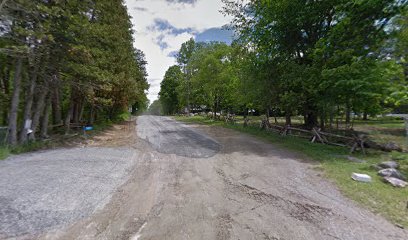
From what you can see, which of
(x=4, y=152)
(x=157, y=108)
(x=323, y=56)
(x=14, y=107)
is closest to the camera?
(x=4, y=152)

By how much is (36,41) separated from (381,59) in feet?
49.1

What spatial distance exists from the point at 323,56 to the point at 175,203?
33.7 feet

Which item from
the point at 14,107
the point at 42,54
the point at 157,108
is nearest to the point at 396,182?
the point at 42,54

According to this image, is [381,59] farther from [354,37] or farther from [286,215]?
[286,215]

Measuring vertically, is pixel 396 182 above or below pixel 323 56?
below

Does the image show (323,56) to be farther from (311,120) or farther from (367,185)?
(367,185)

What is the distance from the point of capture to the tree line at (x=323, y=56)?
8.22m

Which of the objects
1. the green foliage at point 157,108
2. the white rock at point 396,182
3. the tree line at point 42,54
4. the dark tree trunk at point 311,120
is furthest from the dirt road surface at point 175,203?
the green foliage at point 157,108

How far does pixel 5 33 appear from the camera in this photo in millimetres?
8156

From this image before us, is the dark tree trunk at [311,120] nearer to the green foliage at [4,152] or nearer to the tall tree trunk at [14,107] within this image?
the green foliage at [4,152]

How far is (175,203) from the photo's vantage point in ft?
13.8

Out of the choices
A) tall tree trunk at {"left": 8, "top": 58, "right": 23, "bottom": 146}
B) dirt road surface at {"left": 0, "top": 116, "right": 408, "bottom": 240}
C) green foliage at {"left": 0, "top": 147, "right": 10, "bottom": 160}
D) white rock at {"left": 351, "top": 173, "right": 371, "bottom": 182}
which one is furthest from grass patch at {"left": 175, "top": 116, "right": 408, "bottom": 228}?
tall tree trunk at {"left": 8, "top": 58, "right": 23, "bottom": 146}

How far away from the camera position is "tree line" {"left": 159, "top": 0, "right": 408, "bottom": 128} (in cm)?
822

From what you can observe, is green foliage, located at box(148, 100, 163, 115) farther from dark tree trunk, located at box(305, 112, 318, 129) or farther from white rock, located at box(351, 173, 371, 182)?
white rock, located at box(351, 173, 371, 182)
